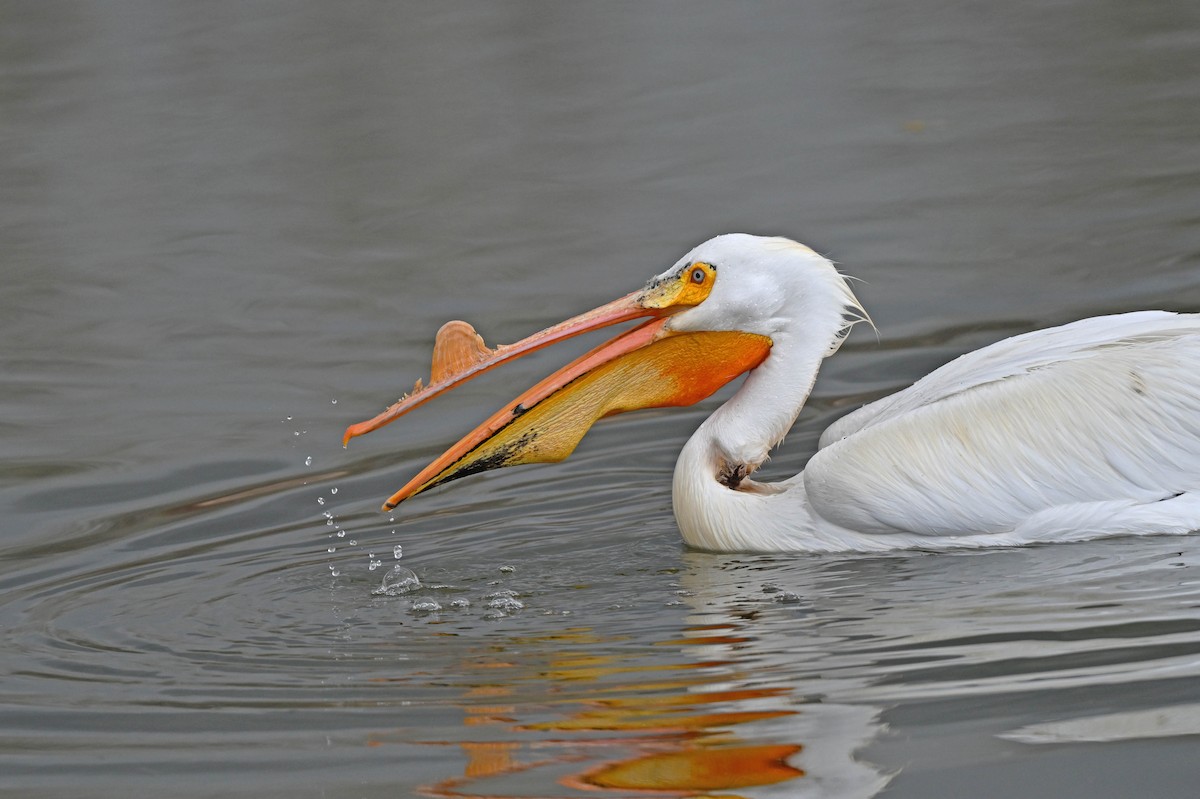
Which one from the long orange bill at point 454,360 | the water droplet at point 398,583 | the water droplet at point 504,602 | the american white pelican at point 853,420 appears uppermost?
the long orange bill at point 454,360

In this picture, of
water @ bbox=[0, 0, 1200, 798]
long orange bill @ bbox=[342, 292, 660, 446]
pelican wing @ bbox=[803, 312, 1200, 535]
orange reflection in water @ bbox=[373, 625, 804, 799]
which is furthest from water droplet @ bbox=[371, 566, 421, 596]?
pelican wing @ bbox=[803, 312, 1200, 535]

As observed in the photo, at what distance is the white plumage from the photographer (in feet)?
15.4

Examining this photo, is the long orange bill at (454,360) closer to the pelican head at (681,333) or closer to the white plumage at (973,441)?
the pelican head at (681,333)

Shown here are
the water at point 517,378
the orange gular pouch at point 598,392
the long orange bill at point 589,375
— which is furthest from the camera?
the orange gular pouch at point 598,392

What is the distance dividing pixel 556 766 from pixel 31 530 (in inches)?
112

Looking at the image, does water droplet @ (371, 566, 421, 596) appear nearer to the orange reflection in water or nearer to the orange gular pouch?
the orange gular pouch

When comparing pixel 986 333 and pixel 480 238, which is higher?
pixel 480 238

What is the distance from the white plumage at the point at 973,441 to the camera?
185 inches

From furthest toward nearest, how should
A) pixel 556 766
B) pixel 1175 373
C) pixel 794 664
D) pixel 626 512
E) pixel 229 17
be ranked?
pixel 229 17, pixel 626 512, pixel 1175 373, pixel 794 664, pixel 556 766

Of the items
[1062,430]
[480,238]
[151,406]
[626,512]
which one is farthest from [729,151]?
[1062,430]

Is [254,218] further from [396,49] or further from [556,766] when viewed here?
[556,766]

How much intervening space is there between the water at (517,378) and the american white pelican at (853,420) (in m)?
0.15

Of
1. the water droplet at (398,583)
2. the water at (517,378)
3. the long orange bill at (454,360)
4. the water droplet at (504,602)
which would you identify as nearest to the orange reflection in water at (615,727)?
the water at (517,378)

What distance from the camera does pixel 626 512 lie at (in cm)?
552
